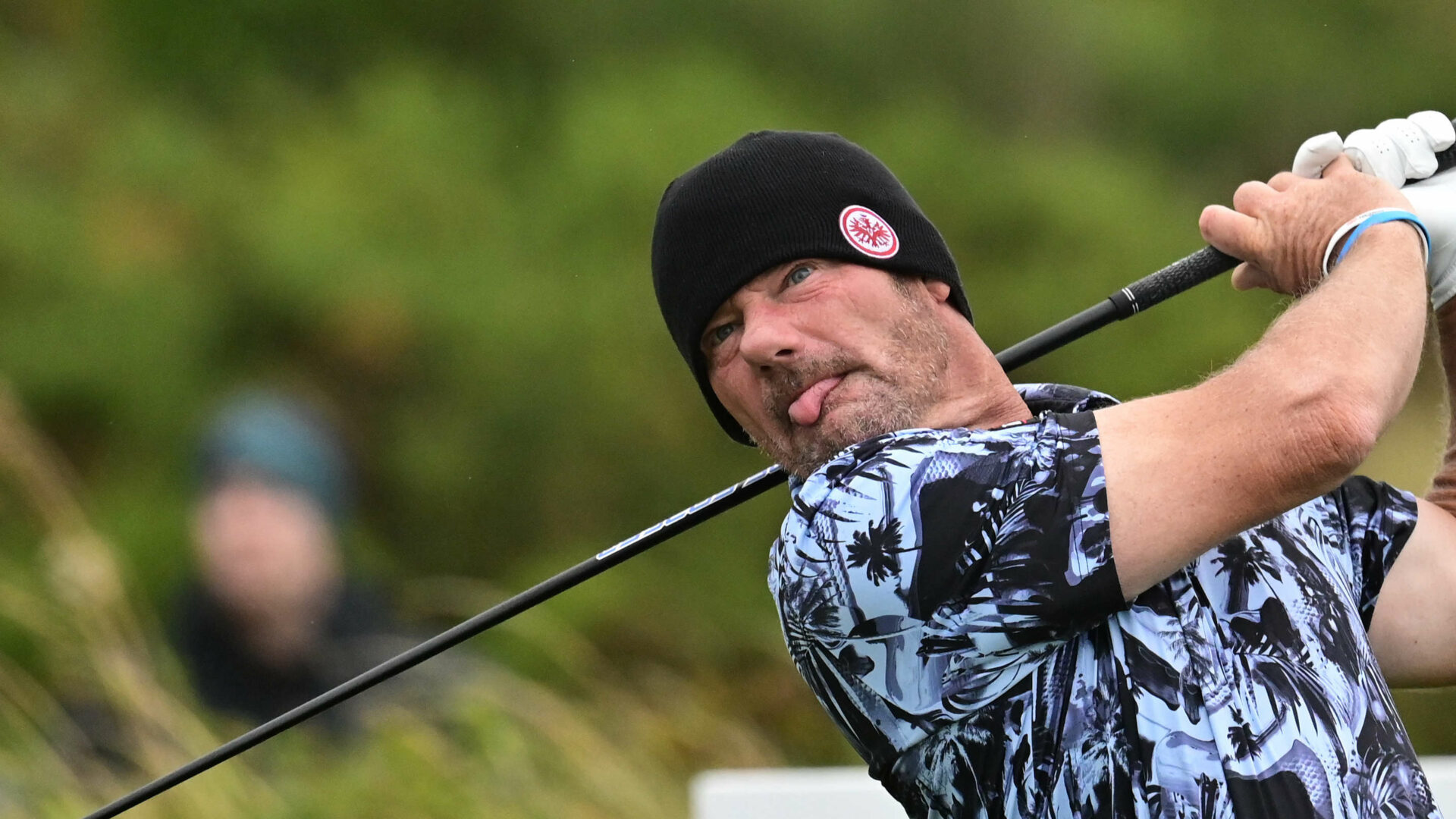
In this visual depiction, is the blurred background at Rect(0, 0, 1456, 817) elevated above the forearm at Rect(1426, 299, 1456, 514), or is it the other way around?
the blurred background at Rect(0, 0, 1456, 817)

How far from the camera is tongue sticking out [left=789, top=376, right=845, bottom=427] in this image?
1.55 meters

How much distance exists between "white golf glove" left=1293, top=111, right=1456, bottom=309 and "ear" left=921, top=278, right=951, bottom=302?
0.38 m

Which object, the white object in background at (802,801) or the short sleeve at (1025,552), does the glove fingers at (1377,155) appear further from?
the white object in background at (802,801)

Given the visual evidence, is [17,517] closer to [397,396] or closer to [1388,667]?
[397,396]

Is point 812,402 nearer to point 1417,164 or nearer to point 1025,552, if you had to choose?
point 1025,552

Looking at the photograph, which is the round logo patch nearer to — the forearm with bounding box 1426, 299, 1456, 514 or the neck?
the neck

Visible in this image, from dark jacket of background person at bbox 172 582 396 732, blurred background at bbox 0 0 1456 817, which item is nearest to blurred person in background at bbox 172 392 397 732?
dark jacket of background person at bbox 172 582 396 732

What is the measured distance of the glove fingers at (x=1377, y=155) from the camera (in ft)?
5.27

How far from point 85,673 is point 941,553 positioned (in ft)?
9.80

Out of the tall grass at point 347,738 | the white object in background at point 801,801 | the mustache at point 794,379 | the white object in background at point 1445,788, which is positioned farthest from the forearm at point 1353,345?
the tall grass at point 347,738

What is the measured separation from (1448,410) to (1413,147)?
362 millimetres

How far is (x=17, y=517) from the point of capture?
4.02 m

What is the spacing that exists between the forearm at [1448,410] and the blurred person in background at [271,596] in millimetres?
2453

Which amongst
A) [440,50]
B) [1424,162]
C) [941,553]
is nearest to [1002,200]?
[440,50]
